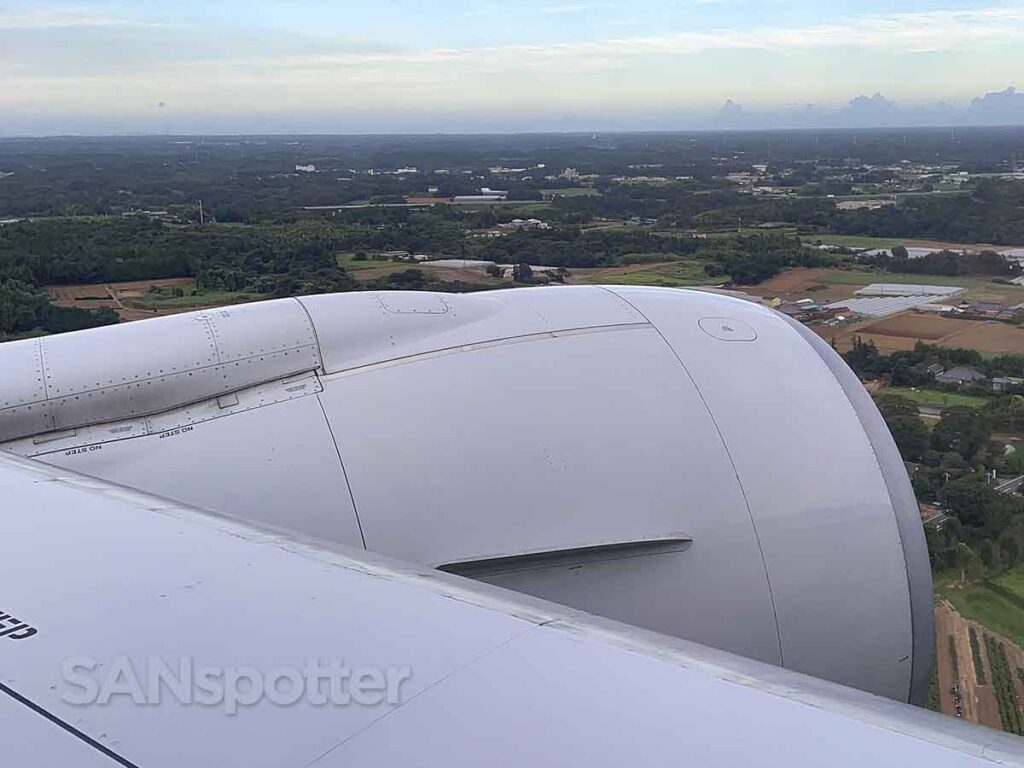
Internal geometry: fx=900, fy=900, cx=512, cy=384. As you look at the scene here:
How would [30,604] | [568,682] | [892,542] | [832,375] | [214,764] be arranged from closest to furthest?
[214,764], [568,682], [30,604], [892,542], [832,375]

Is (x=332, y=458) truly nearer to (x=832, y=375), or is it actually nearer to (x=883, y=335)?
(x=832, y=375)

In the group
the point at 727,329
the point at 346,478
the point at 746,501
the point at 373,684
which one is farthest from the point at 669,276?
the point at 373,684

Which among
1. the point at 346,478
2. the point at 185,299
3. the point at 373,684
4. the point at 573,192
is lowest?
the point at 185,299

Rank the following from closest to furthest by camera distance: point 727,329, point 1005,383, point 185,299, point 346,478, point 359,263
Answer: point 346,478
point 727,329
point 1005,383
point 185,299
point 359,263

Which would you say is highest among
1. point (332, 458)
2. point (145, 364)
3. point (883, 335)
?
point (145, 364)

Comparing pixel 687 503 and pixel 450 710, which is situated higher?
pixel 450 710

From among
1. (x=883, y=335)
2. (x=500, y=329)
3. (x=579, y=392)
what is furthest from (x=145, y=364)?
(x=883, y=335)

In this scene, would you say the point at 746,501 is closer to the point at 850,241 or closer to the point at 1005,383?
the point at 1005,383

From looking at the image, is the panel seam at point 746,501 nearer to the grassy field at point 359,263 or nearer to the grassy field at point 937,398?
the grassy field at point 937,398
